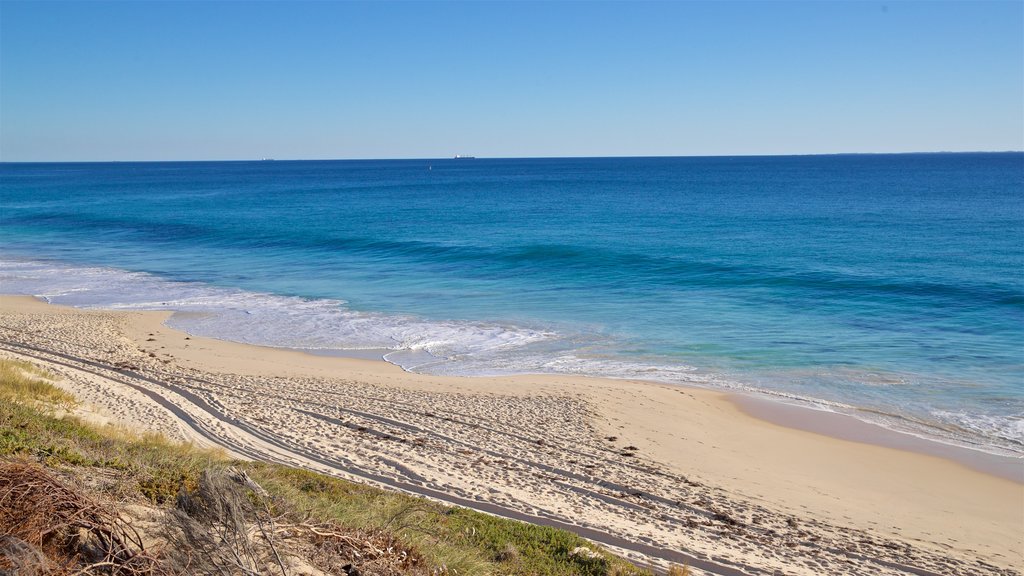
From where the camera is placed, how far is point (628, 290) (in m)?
30.3

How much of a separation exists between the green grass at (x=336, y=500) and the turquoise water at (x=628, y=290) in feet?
32.0

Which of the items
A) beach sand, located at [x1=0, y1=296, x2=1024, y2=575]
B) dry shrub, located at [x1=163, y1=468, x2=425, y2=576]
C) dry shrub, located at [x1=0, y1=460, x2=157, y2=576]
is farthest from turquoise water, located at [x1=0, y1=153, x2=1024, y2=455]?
dry shrub, located at [x1=0, y1=460, x2=157, y2=576]

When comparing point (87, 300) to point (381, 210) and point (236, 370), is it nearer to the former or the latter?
point (236, 370)

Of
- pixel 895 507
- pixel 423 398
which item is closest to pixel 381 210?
pixel 423 398

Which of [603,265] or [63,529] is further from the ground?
[63,529]

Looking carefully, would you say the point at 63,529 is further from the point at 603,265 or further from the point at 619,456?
the point at 603,265

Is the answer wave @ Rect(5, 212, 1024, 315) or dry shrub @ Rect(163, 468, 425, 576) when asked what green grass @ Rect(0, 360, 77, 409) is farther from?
wave @ Rect(5, 212, 1024, 315)

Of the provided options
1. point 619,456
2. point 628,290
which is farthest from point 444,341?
point 628,290

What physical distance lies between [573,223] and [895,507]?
4529cm

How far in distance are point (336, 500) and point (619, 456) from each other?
582cm

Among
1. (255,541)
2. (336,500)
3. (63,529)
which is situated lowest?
(336,500)

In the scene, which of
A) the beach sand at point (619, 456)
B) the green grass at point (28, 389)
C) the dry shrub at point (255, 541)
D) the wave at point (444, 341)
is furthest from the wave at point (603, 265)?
the dry shrub at point (255, 541)

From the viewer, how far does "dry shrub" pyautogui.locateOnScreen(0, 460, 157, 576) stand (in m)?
5.36

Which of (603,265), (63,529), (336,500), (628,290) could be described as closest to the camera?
(63,529)
